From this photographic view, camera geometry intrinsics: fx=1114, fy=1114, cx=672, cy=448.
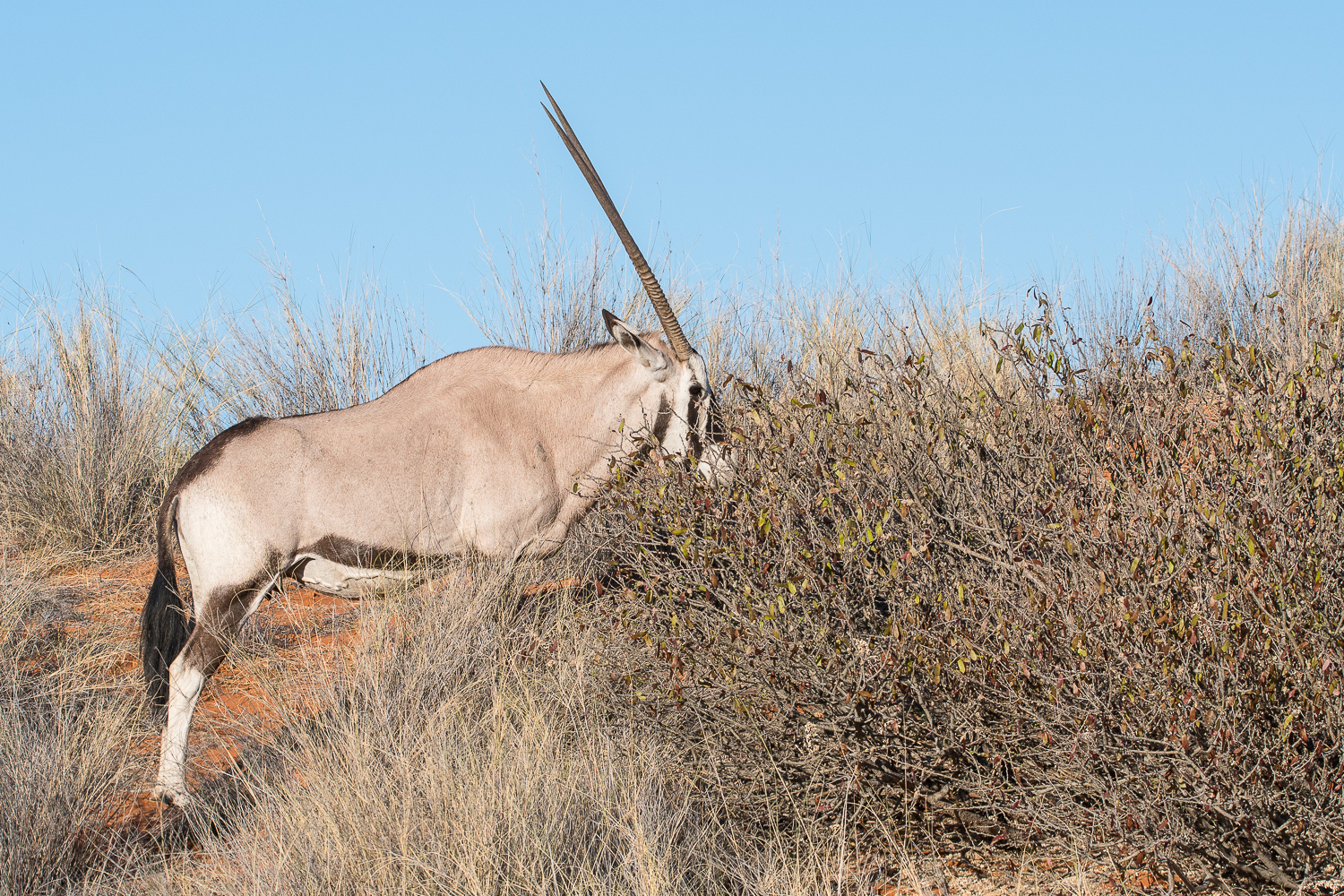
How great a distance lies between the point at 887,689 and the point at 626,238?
2.81 metres

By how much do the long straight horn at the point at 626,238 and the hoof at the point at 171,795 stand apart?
108 inches

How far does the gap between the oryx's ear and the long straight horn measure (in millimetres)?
107

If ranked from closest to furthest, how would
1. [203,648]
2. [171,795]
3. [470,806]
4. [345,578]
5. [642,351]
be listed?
[470,806], [171,795], [203,648], [345,578], [642,351]

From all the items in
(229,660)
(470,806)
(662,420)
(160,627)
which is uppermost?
(662,420)

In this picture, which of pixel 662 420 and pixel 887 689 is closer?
pixel 887 689

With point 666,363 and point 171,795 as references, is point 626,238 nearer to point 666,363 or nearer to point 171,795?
point 666,363

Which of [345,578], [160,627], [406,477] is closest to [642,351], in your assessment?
[406,477]

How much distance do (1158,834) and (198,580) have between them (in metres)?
3.59

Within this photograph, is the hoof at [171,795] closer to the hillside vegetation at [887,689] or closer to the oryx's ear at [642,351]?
the hillside vegetation at [887,689]

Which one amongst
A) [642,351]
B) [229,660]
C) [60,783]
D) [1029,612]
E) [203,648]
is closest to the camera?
[1029,612]

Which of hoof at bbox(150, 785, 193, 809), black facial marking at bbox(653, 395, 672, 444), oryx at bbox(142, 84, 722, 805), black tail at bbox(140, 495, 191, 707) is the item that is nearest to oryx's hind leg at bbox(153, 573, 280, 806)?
oryx at bbox(142, 84, 722, 805)

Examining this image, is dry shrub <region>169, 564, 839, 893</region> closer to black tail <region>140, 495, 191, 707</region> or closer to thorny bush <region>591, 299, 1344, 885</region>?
thorny bush <region>591, 299, 1344, 885</region>

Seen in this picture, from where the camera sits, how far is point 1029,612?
2771 mm

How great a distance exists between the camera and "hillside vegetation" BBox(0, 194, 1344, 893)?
261 centimetres
